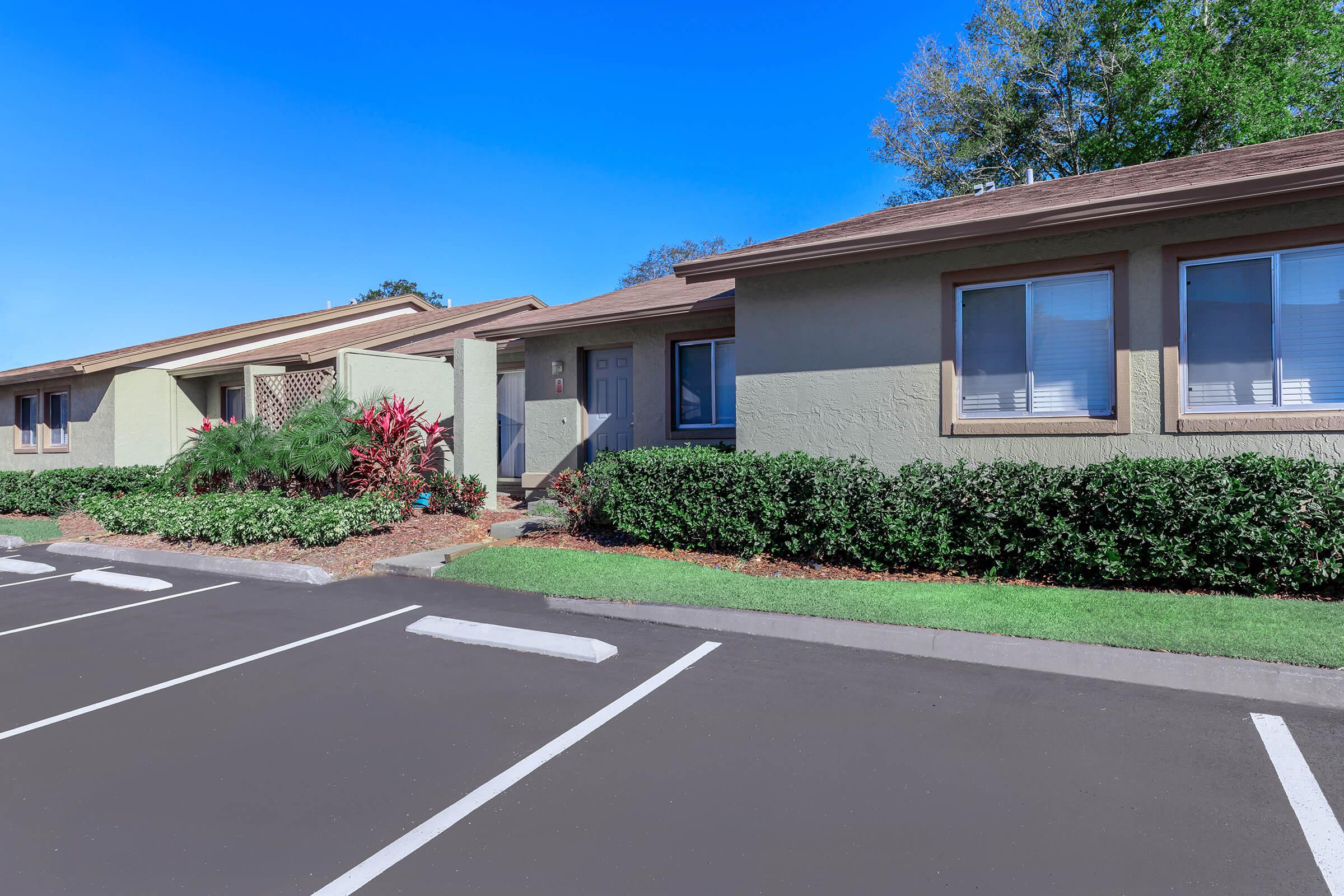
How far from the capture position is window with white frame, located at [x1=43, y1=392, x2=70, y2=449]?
744 inches

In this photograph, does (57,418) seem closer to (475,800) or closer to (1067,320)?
(475,800)

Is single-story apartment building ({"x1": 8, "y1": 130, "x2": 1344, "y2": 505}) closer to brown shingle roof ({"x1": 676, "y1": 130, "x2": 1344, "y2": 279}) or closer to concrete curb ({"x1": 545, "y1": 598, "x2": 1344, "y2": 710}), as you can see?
brown shingle roof ({"x1": 676, "y1": 130, "x2": 1344, "y2": 279})

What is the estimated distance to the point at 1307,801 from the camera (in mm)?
3449

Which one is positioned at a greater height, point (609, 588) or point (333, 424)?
point (333, 424)

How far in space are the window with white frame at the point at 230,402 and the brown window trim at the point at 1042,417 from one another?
16.7 metres

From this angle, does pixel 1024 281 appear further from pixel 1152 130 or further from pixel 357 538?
pixel 1152 130

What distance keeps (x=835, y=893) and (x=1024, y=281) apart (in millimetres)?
7285

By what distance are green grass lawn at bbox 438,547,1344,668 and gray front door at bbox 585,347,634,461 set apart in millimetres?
4809

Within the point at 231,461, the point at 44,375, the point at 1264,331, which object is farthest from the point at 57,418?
the point at 1264,331

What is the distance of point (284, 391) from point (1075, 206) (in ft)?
43.3

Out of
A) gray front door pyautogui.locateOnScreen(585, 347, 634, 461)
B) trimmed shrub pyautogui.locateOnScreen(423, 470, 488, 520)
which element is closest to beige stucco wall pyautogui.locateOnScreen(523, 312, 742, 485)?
gray front door pyautogui.locateOnScreen(585, 347, 634, 461)

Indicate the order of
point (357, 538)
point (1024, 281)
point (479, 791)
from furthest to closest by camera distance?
point (357, 538) → point (1024, 281) → point (479, 791)

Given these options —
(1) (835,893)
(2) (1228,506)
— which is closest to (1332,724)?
(2) (1228,506)

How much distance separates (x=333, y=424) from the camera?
12203mm
